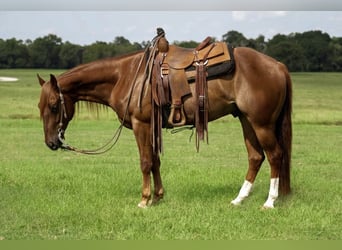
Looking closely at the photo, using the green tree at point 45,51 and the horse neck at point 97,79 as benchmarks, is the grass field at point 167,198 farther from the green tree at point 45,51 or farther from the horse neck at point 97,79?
the green tree at point 45,51

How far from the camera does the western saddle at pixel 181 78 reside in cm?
611

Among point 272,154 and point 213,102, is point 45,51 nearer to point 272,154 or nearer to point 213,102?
point 213,102

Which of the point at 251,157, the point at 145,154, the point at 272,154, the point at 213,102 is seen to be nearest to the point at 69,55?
the point at 145,154

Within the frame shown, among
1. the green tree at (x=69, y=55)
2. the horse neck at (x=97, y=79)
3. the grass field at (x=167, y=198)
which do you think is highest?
the green tree at (x=69, y=55)

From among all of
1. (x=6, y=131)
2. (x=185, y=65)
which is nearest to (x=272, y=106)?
(x=185, y=65)

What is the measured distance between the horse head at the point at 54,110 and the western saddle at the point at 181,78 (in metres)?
1.33

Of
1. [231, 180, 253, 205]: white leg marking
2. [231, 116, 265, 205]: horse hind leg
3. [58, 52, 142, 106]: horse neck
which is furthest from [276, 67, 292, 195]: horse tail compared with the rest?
[58, 52, 142, 106]: horse neck

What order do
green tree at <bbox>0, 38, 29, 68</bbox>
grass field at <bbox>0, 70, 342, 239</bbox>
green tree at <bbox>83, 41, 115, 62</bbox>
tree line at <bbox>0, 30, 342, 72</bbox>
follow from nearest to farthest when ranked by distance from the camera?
grass field at <bbox>0, 70, 342, 239</bbox>
green tree at <bbox>83, 41, 115, 62</bbox>
tree line at <bbox>0, 30, 342, 72</bbox>
green tree at <bbox>0, 38, 29, 68</bbox>

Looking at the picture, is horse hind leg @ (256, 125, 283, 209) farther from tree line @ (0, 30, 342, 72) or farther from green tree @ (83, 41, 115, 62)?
green tree @ (83, 41, 115, 62)

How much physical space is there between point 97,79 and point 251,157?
252 centimetres

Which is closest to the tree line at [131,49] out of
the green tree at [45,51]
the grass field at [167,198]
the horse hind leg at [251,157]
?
the green tree at [45,51]

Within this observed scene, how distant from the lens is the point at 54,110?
6.57 metres

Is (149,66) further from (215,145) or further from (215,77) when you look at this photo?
(215,145)

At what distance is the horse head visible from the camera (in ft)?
21.3
